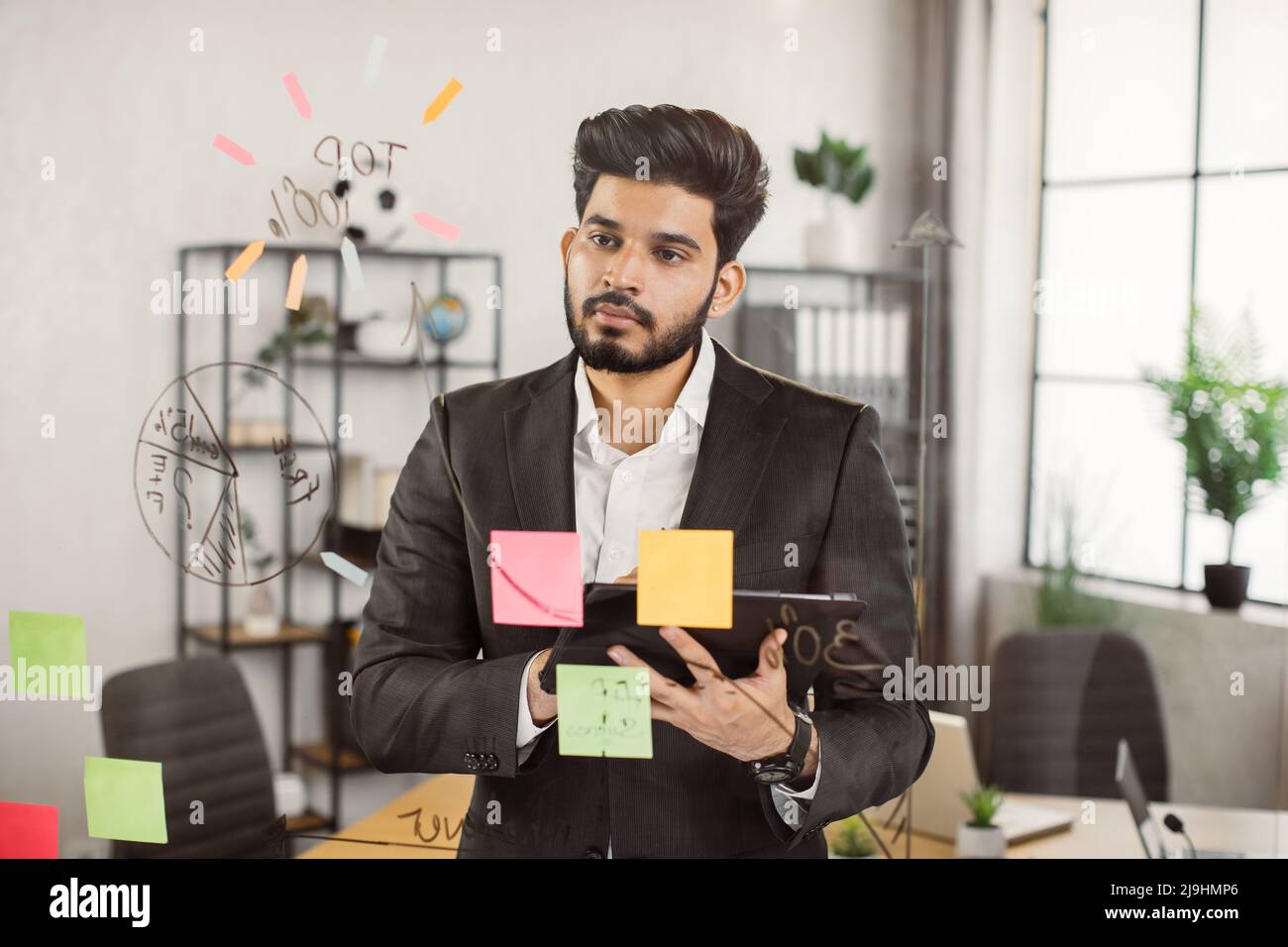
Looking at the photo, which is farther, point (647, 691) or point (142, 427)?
point (142, 427)

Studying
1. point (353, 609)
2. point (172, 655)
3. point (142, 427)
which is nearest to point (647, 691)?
point (353, 609)

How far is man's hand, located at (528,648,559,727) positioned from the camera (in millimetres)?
1302

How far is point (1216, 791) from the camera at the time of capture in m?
1.54

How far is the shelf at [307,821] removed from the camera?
143 cm

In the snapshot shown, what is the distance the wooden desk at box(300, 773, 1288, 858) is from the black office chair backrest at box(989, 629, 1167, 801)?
4 cm

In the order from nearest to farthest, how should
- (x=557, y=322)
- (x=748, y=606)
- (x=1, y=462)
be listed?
(x=748, y=606) → (x=557, y=322) → (x=1, y=462)

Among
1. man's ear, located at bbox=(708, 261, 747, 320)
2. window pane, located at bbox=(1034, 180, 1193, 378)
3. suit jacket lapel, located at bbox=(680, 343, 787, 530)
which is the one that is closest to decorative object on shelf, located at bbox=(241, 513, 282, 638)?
suit jacket lapel, located at bbox=(680, 343, 787, 530)

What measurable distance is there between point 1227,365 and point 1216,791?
0.62m

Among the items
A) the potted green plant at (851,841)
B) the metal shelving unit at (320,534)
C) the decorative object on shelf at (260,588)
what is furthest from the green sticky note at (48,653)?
the potted green plant at (851,841)

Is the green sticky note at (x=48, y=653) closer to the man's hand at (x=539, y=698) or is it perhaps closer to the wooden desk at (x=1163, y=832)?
the man's hand at (x=539, y=698)

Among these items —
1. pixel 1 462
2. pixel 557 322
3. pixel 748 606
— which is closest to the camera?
pixel 748 606

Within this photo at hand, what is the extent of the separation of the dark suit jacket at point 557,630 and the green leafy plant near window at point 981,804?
7.3 inches

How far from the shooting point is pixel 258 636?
143 centimetres
